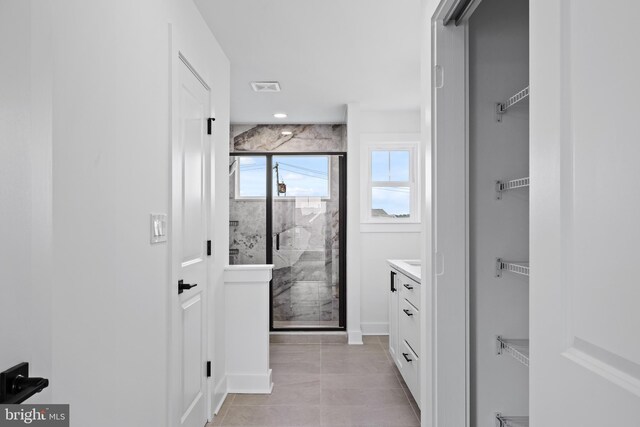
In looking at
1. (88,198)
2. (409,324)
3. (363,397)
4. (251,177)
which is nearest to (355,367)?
(363,397)

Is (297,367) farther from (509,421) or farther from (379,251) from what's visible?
(509,421)

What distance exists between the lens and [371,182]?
200 inches

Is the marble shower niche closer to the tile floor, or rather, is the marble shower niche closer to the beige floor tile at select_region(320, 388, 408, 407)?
the tile floor

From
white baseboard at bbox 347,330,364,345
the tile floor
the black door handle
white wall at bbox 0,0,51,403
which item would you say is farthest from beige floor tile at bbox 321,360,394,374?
white wall at bbox 0,0,51,403

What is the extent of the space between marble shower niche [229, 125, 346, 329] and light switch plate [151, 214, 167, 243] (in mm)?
3210

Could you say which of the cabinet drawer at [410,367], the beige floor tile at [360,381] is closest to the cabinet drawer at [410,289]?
the cabinet drawer at [410,367]

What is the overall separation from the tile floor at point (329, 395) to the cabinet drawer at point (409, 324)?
0.42 metres

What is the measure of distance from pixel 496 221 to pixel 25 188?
159cm

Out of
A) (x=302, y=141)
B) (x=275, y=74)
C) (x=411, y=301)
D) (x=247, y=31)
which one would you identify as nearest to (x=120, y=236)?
(x=247, y=31)

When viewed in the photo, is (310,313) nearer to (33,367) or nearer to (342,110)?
(342,110)

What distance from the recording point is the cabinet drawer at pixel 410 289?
2795mm

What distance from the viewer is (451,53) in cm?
168

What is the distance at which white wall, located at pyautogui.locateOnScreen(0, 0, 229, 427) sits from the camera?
0.78 meters
